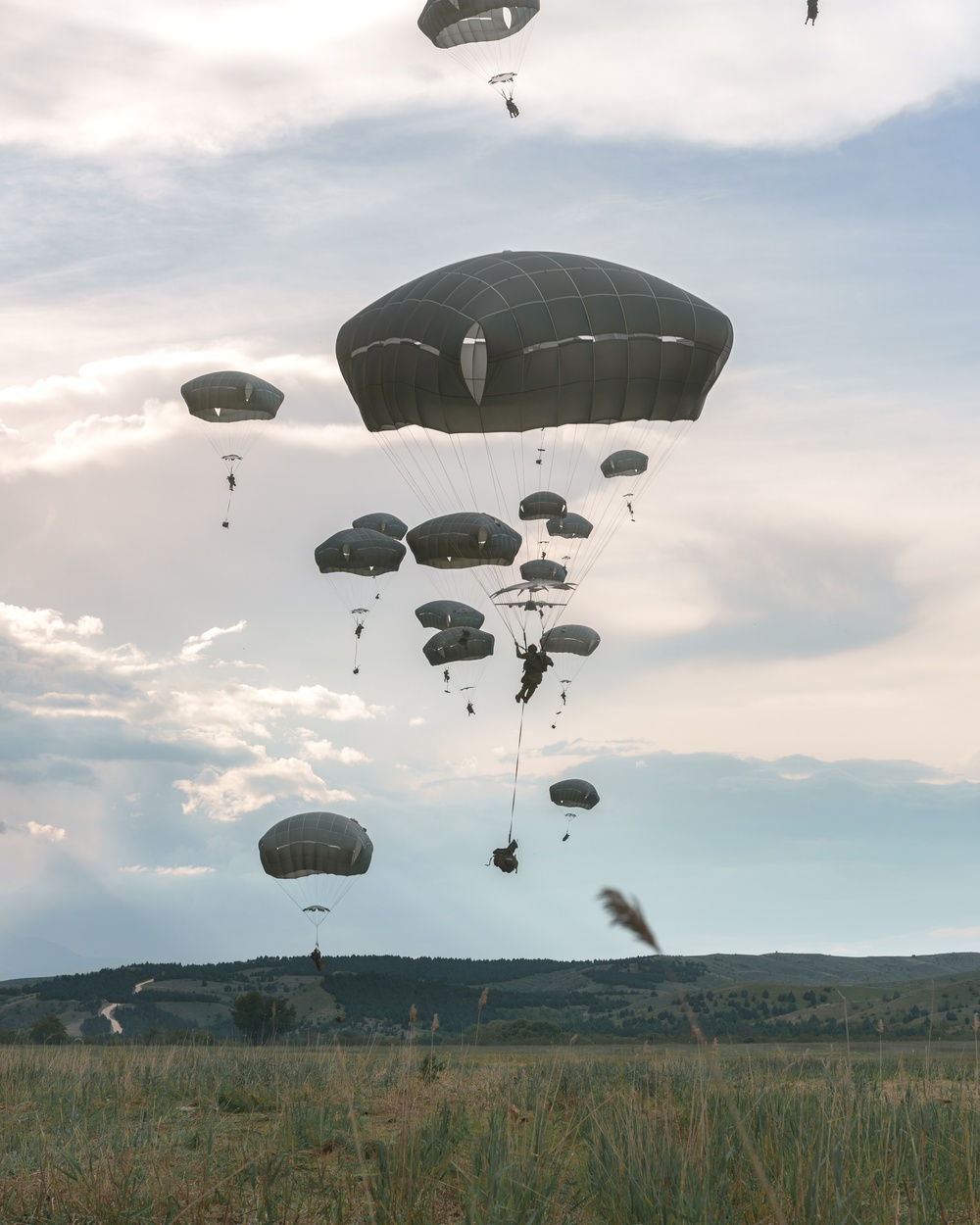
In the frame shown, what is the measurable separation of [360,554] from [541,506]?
9314 millimetres

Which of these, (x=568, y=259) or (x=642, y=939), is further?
(x=568, y=259)

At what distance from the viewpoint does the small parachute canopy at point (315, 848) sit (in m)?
36.4

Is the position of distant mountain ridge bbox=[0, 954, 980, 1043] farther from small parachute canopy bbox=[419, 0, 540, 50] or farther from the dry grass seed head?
the dry grass seed head

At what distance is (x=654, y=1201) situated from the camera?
5941 millimetres

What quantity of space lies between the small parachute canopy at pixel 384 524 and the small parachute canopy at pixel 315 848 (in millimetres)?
17281

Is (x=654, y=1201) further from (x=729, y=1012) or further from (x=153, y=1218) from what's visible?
(x=729, y=1012)

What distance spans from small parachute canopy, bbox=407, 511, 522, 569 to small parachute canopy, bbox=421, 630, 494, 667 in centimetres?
998

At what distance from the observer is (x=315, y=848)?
36.4 m

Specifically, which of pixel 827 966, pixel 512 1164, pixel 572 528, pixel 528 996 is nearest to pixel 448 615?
pixel 572 528

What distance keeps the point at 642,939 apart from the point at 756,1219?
3.67m

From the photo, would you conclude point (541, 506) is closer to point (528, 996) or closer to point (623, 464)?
point (623, 464)

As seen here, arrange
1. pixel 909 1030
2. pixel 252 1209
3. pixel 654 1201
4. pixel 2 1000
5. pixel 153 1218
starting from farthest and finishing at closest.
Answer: pixel 2 1000, pixel 909 1030, pixel 252 1209, pixel 153 1218, pixel 654 1201

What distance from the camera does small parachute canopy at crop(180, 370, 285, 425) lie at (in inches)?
1761

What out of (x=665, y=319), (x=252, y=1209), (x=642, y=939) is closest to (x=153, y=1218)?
(x=252, y=1209)
